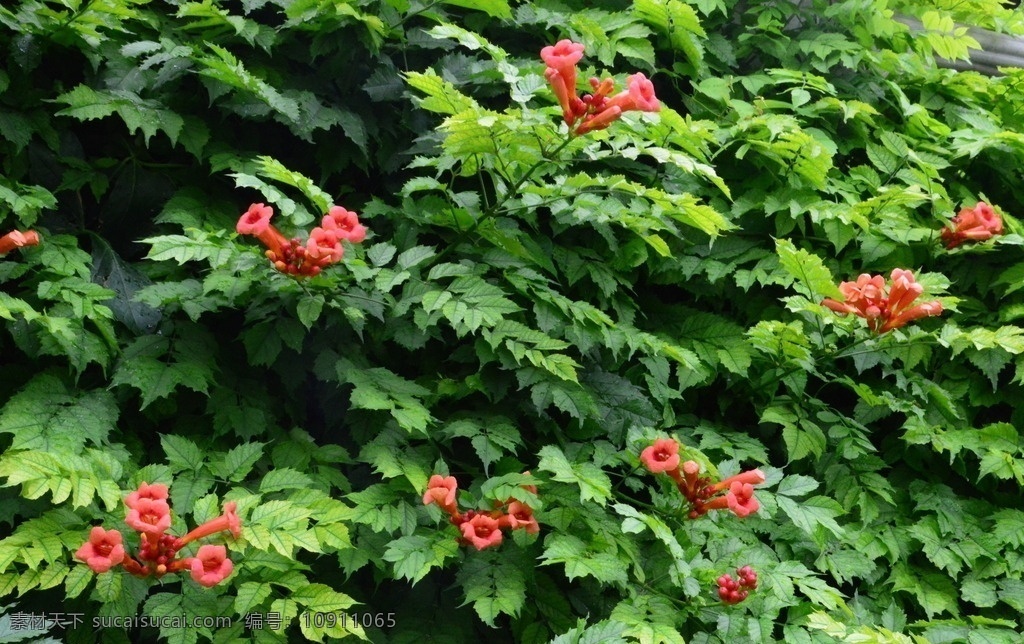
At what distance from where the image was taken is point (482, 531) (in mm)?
2650

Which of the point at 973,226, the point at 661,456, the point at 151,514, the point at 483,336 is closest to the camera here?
the point at 151,514

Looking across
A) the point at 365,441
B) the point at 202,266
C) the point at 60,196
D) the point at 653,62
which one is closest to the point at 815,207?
the point at 653,62

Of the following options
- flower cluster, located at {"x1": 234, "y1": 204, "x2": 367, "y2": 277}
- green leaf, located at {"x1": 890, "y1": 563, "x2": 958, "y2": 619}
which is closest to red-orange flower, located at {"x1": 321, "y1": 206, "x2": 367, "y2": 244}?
flower cluster, located at {"x1": 234, "y1": 204, "x2": 367, "y2": 277}

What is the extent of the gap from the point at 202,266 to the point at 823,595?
7.32 feet

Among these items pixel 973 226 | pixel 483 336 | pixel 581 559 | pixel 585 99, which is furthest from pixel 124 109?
pixel 973 226

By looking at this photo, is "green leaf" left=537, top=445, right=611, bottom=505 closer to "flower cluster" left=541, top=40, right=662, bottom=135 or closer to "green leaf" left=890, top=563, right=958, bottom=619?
"flower cluster" left=541, top=40, right=662, bottom=135

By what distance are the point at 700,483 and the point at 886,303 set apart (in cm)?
88

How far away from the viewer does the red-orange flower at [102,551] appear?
225 cm

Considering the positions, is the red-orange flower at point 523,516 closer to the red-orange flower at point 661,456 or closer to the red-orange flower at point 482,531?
the red-orange flower at point 482,531

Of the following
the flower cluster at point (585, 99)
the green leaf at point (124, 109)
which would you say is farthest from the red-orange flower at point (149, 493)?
the flower cluster at point (585, 99)

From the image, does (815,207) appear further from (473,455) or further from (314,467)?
(314,467)

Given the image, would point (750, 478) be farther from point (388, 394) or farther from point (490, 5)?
point (490, 5)

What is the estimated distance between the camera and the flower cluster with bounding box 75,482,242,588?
2254mm

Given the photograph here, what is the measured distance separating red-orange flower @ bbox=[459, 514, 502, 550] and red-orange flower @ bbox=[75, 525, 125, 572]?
878 millimetres
